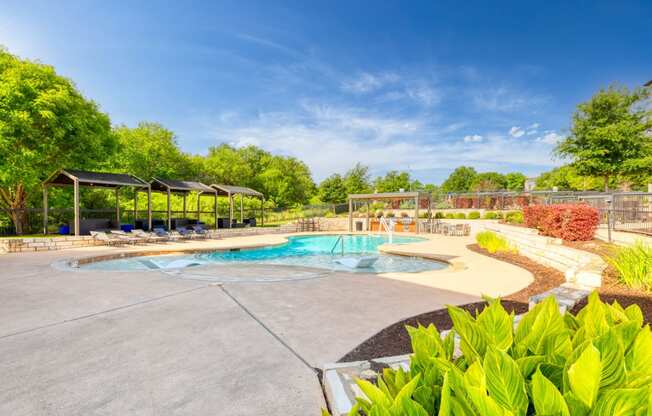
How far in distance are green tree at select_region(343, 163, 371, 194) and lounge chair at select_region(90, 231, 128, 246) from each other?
104 feet

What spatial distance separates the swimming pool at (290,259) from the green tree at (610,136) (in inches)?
607

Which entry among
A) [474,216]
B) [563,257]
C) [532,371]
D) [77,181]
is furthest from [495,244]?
[77,181]

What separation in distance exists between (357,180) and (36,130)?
34.8m

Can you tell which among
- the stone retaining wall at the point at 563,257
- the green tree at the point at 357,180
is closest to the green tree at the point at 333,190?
the green tree at the point at 357,180

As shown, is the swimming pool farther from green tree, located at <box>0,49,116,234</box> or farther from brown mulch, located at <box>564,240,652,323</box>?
green tree, located at <box>0,49,116,234</box>

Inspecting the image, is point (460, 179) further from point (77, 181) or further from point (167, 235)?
point (77, 181)

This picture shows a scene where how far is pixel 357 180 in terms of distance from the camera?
144 feet

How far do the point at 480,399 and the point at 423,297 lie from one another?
4698 millimetres

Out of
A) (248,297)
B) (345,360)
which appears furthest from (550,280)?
(248,297)

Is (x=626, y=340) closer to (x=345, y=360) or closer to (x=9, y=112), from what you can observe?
(x=345, y=360)

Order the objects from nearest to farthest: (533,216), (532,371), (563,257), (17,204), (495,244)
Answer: (532,371) < (563,257) < (495,244) < (533,216) < (17,204)

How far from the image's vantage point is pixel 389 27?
20.7 m

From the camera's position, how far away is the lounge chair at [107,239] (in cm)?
1248

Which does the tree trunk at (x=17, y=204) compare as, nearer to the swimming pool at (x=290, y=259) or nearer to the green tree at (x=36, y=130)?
the green tree at (x=36, y=130)
